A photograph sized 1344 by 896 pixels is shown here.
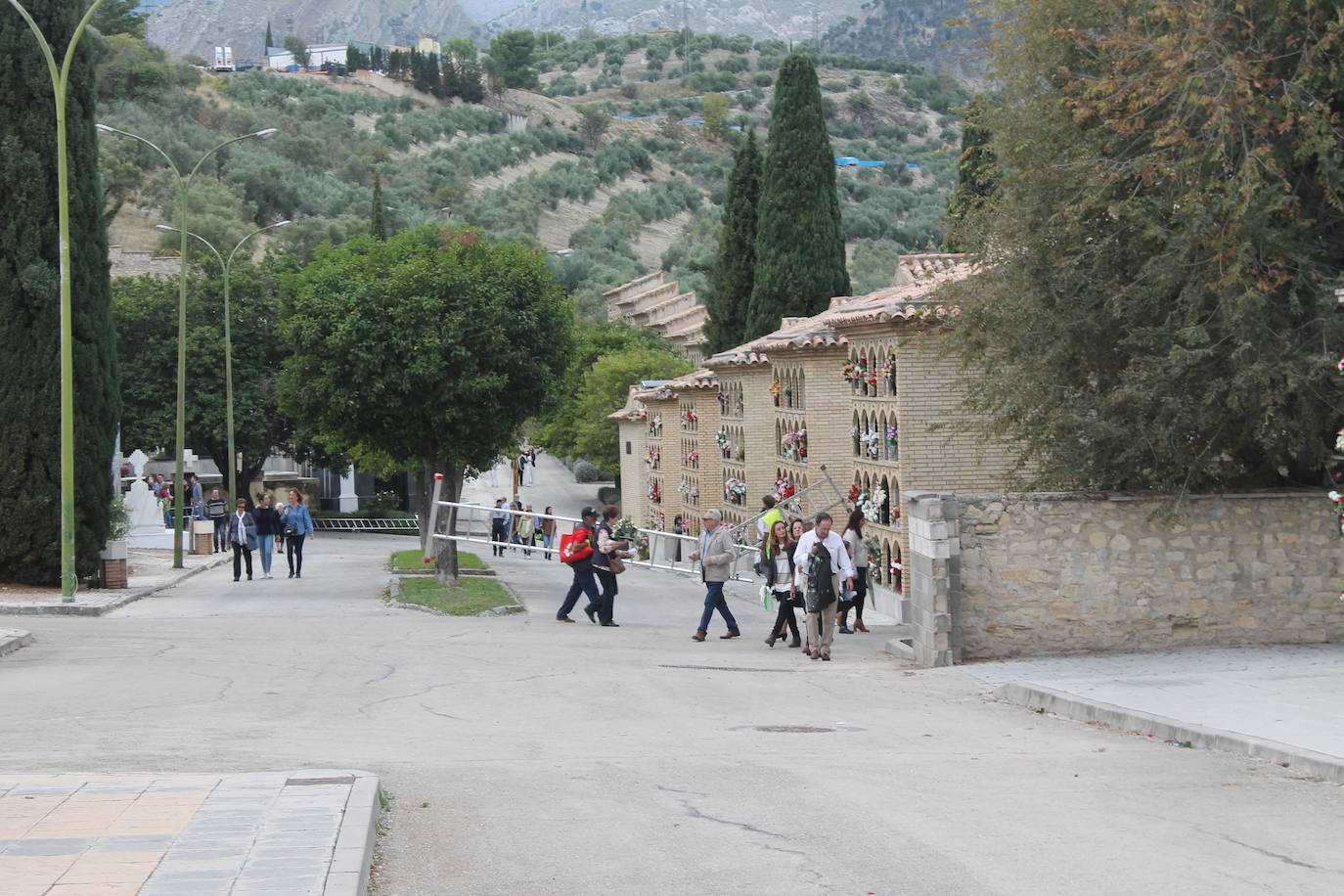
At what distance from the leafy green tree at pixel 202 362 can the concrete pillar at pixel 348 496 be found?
7766 millimetres

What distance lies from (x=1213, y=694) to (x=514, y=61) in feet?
611

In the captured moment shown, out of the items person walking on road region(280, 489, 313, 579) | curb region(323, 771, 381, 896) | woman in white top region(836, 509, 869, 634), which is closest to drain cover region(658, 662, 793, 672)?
woman in white top region(836, 509, 869, 634)

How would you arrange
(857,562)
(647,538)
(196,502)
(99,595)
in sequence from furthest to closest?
(647,538)
(196,502)
(99,595)
(857,562)

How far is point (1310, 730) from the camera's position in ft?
34.0

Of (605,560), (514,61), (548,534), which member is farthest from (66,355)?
(514,61)

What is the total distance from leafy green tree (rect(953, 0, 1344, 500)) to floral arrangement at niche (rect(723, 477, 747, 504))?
17.3 metres

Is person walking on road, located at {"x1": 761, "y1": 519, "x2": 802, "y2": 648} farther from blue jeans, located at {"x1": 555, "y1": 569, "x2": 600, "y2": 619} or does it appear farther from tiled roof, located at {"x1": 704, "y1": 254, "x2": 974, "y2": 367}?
tiled roof, located at {"x1": 704, "y1": 254, "x2": 974, "y2": 367}

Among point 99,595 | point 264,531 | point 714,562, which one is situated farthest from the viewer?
point 264,531

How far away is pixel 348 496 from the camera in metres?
67.8

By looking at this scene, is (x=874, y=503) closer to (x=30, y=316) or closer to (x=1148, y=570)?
(x=1148, y=570)

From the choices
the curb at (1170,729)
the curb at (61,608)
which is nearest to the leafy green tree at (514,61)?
the curb at (61,608)

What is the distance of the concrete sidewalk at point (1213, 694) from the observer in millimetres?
10086

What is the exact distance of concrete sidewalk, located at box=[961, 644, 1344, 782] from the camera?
10086mm

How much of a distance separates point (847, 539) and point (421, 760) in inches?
→ 444
